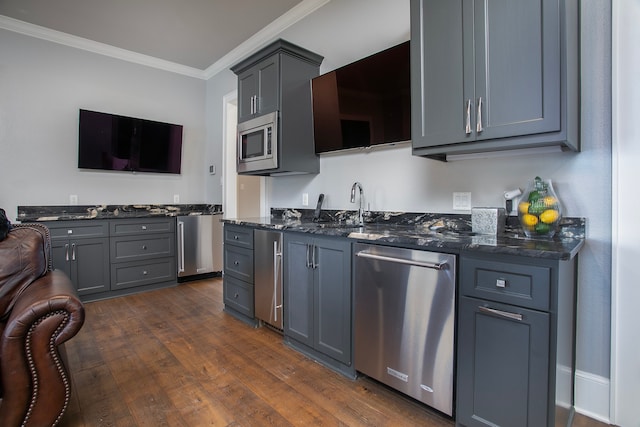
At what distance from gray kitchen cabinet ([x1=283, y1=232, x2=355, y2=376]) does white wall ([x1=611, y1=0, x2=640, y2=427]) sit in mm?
1304

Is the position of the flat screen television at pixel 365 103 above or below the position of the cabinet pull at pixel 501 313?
above

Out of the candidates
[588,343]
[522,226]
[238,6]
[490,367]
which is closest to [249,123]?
[238,6]

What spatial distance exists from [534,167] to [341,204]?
1.45 meters

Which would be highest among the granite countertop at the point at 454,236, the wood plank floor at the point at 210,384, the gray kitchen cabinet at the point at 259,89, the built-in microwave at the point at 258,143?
the gray kitchen cabinet at the point at 259,89

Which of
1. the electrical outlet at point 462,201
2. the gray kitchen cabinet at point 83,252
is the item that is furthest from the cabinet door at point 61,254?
the electrical outlet at point 462,201

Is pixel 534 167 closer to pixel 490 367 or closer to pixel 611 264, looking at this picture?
pixel 611 264

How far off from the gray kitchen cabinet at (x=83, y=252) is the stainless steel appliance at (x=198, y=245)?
0.81 metres

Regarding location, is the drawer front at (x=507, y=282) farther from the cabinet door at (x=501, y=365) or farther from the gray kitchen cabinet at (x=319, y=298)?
the gray kitchen cabinet at (x=319, y=298)

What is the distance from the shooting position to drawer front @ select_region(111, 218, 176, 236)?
3730 mm

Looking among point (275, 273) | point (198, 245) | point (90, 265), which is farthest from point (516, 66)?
point (90, 265)

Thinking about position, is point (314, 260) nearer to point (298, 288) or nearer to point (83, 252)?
point (298, 288)

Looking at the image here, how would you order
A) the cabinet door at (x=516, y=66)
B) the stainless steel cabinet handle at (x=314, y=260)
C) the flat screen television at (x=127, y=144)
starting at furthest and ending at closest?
1. the flat screen television at (x=127, y=144)
2. the stainless steel cabinet handle at (x=314, y=260)
3. the cabinet door at (x=516, y=66)

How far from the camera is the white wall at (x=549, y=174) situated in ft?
5.27

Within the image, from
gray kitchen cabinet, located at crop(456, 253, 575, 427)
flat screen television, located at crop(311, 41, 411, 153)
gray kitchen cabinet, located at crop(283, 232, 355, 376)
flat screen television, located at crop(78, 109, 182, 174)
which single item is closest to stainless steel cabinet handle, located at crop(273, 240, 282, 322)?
gray kitchen cabinet, located at crop(283, 232, 355, 376)
